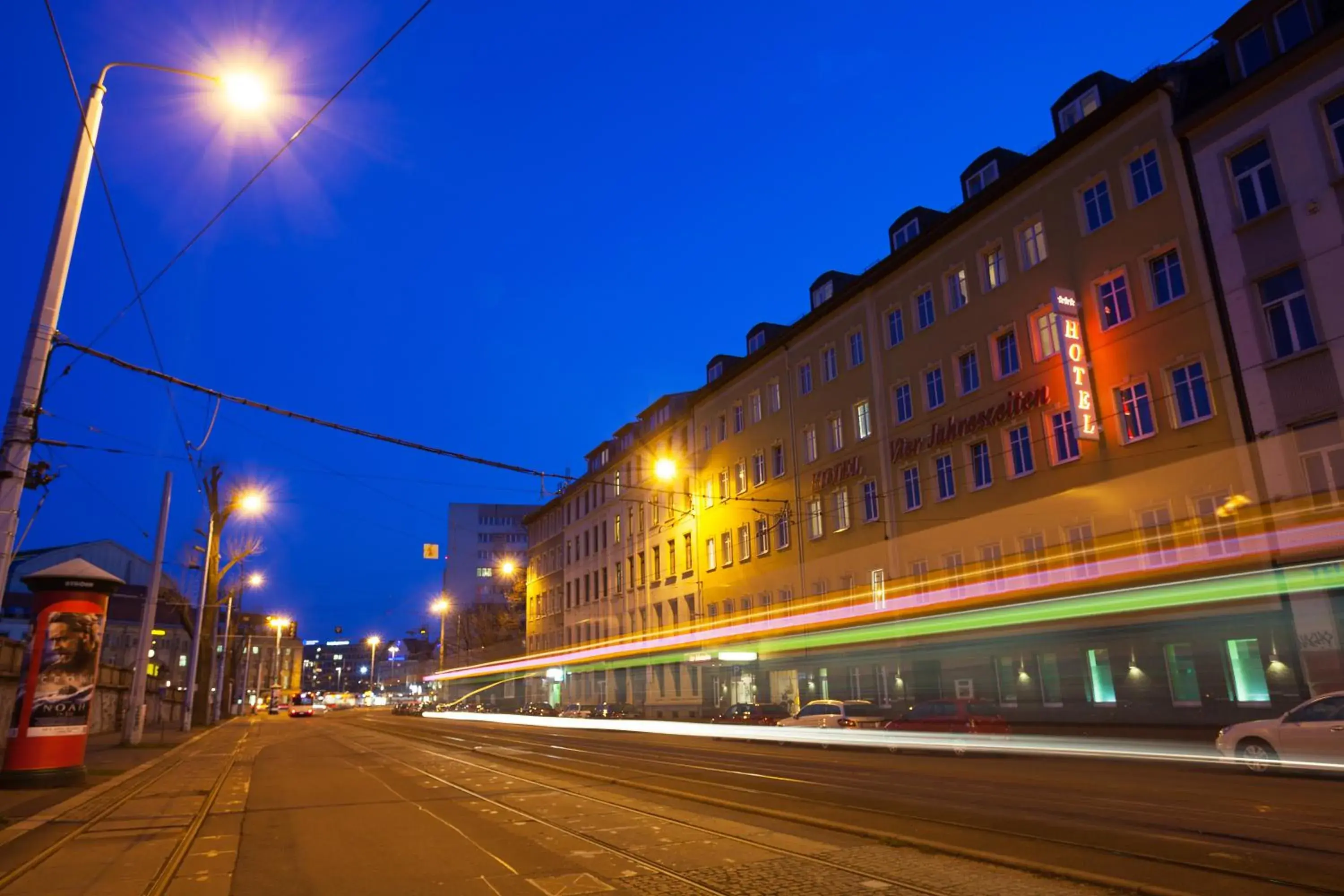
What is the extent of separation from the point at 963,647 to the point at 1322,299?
13312mm

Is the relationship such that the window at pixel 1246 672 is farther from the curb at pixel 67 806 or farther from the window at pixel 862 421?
the curb at pixel 67 806

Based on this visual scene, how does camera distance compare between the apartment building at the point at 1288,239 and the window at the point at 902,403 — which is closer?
the apartment building at the point at 1288,239

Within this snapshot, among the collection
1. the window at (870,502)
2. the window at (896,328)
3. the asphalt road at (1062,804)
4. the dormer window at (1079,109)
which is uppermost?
the dormer window at (1079,109)

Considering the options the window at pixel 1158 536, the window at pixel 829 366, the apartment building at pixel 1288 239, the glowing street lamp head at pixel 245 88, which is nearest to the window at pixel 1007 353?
the window at pixel 1158 536

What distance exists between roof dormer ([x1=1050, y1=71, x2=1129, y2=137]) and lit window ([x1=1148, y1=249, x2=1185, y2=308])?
5.64 metres

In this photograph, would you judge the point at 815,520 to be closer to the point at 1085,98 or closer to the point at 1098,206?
the point at 1098,206

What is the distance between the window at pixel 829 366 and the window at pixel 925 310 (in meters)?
5.20

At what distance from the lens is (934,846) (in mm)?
8625

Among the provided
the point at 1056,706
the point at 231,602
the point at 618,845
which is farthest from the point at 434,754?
the point at 231,602

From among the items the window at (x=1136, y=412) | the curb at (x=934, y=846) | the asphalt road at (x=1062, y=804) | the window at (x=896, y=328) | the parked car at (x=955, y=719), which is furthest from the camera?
the window at (x=896, y=328)

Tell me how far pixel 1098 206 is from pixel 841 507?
15497mm

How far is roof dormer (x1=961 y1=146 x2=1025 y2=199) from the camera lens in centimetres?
3166

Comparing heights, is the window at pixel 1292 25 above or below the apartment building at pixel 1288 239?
above

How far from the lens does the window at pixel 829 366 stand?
127ft
